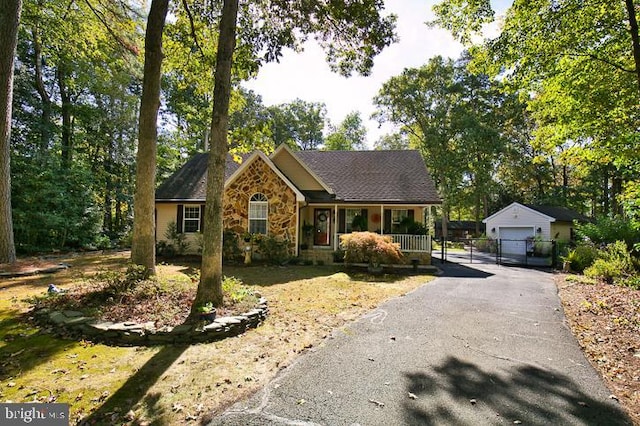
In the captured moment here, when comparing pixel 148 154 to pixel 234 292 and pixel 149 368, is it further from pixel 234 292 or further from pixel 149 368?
pixel 149 368

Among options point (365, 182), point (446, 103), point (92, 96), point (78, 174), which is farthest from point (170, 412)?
point (446, 103)

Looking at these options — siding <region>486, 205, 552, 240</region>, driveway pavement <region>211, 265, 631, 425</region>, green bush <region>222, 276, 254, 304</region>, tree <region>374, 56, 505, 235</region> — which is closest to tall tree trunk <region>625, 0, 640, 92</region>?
driveway pavement <region>211, 265, 631, 425</region>

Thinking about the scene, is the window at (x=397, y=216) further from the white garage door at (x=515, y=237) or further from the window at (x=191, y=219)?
the white garage door at (x=515, y=237)

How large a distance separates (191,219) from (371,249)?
9.28m

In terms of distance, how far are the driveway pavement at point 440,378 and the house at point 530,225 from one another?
61.8ft

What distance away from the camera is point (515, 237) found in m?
23.6

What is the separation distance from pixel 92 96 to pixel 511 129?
36248 mm

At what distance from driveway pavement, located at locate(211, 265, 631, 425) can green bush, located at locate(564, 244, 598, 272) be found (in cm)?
876

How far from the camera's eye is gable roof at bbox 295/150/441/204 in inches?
600

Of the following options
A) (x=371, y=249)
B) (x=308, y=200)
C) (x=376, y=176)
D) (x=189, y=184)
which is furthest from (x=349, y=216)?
(x=189, y=184)

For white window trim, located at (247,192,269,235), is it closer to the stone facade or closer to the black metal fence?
the stone facade

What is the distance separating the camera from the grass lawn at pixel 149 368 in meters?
3.19

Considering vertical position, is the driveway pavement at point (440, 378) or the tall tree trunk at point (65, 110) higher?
the tall tree trunk at point (65, 110)

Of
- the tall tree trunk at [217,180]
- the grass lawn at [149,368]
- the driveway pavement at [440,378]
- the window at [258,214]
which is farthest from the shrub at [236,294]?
the window at [258,214]
